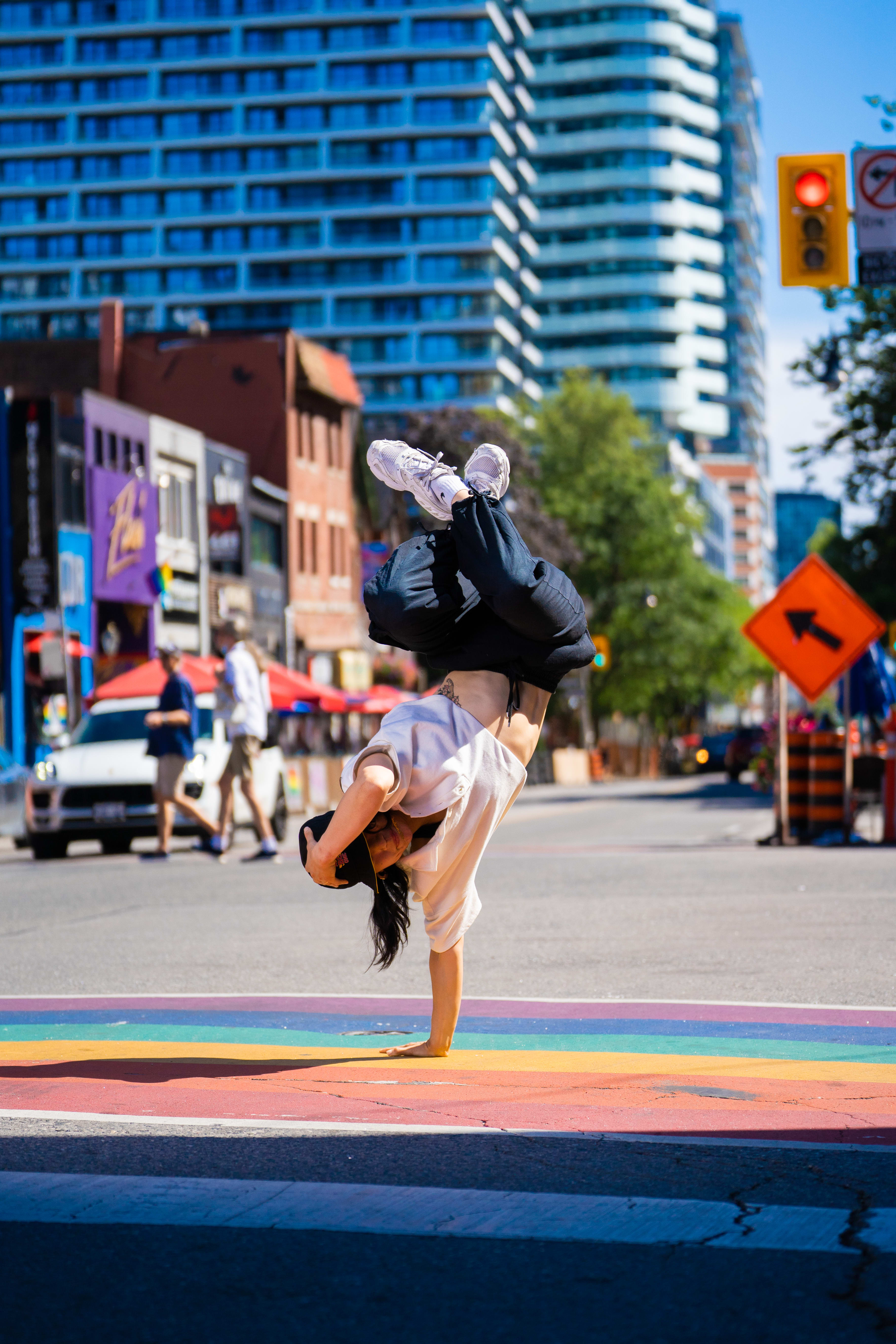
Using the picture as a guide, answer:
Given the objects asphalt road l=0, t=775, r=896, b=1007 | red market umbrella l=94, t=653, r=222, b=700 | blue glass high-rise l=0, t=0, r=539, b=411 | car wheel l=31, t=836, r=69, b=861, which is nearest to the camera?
asphalt road l=0, t=775, r=896, b=1007

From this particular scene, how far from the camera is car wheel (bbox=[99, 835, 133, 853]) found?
18.9 meters

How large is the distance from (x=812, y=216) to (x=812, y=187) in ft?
0.68

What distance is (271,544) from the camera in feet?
178

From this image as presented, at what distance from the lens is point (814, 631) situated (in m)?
18.0

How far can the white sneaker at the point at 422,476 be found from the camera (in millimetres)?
5859

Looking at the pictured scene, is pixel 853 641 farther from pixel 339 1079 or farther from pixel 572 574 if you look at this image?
pixel 572 574

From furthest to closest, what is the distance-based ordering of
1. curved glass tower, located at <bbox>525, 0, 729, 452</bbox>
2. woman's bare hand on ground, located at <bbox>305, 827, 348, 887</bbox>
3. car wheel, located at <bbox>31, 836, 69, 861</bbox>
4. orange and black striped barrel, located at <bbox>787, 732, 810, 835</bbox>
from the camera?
curved glass tower, located at <bbox>525, 0, 729, 452</bbox>
orange and black striped barrel, located at <bbox>787, 732, 810, 835</bbox>
car wheel, located at <bbox>31, 836, 69, 861</bbox>
woman's bare hand on ground, located at <bbox>305, 827, 348, 887</bbox>

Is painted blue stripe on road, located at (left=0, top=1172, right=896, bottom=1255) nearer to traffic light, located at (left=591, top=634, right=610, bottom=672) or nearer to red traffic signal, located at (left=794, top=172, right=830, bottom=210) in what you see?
red traffic signal, located at (left=794, top=172, right=830, bottom=210)

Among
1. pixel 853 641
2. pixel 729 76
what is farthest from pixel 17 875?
pixel 729 76

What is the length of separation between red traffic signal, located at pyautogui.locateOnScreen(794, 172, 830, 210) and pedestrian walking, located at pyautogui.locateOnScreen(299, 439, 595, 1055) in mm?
9084

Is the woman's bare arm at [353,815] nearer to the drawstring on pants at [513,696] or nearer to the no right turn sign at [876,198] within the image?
the drawstring on pants at [513,696]

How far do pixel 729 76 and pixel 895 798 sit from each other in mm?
165658

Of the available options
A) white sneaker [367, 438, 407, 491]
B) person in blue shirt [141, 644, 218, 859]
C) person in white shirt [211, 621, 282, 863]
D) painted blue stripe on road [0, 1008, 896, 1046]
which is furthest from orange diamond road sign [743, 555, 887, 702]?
white sneaker [367, 438, 407, 491]

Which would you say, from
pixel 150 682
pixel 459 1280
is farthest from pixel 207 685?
pixel 459 1280
